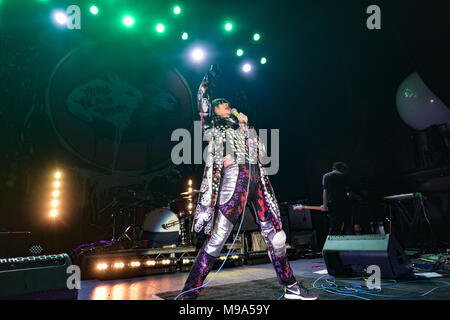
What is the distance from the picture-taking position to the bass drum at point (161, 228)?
17.1 ft

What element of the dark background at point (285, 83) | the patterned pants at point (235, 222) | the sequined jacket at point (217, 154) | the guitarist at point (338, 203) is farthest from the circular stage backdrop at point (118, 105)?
the patterned pants at point (235, 222)

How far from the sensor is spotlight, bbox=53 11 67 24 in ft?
16.9

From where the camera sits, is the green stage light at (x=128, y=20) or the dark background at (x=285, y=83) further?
the green stage light at (x=128, y=20)

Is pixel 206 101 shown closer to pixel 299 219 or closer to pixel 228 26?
pixel 228 26

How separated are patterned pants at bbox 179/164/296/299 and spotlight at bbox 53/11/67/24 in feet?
16.8

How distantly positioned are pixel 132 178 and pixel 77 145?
1234 mm

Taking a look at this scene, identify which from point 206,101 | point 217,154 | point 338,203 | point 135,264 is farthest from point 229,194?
point 338,203

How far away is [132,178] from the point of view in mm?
5637

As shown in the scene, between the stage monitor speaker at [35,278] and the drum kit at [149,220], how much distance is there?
3190 mm

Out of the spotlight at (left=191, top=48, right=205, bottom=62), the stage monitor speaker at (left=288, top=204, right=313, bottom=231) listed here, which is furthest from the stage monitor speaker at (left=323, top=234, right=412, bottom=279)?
the spotlight at (left=191, top=48, right=205, bottom=62)

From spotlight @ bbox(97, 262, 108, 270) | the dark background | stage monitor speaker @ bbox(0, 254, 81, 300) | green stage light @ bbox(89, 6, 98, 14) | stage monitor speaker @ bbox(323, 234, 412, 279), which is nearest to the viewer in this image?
stage monitor speaker @ bbox(0, 254, 81, 300)

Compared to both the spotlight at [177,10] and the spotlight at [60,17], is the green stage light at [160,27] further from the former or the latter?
the spotlight at [60,17]

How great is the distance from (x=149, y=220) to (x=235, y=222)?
342cm

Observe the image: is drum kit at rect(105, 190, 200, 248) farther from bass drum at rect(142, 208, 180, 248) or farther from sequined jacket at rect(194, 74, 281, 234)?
sequined jacket at rect(194, 74, 281, 234)
